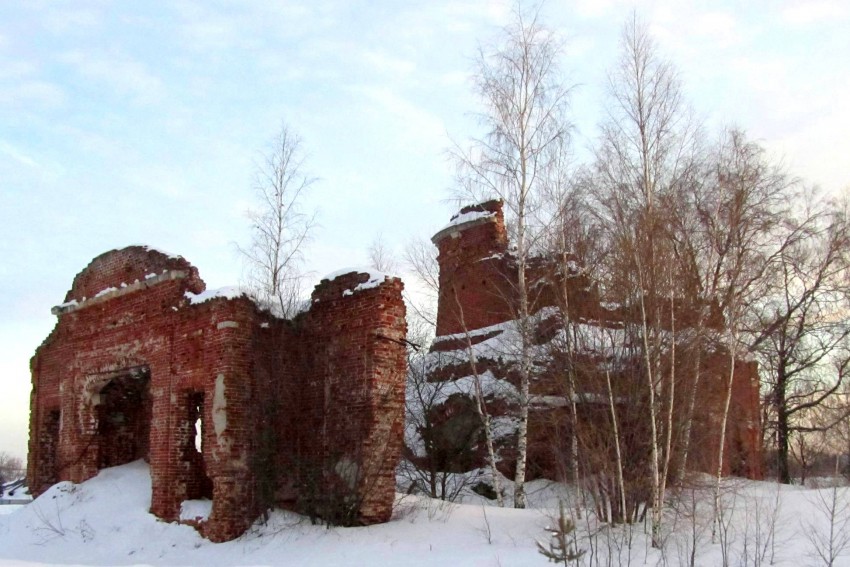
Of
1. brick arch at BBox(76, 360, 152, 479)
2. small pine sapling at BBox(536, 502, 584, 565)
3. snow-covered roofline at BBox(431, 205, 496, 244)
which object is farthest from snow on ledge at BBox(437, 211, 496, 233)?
small pine sapling at BBox(536, 502, 584, 565)

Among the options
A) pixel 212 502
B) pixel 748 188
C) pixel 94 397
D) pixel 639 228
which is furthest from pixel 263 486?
pixel 748 188

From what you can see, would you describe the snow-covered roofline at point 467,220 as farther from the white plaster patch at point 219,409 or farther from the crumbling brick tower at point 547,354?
the white plaster patch at point 219,409

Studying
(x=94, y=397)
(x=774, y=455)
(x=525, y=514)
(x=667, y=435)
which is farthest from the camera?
(x=774, y=455)

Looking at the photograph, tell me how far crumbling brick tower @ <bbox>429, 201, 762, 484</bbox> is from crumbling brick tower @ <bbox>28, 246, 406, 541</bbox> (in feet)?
8.75

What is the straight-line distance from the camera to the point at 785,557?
820 centimetres

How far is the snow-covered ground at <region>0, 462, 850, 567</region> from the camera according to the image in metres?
8.23

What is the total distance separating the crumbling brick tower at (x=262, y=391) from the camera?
997 cm

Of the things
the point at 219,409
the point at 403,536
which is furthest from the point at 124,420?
the point at 403,536

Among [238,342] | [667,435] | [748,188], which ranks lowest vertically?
[667,435]

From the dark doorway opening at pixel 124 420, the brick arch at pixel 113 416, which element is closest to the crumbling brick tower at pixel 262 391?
the brick arch at pixel 113 416

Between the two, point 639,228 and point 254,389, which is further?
point 254,389

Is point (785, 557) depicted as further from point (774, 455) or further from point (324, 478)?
Answer: point (774, 455)

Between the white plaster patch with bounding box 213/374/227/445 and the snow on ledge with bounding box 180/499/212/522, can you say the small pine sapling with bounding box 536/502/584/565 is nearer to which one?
the white plaster patch with bounding box 213/374/227/445

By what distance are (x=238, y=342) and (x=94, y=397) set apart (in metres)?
4.37
